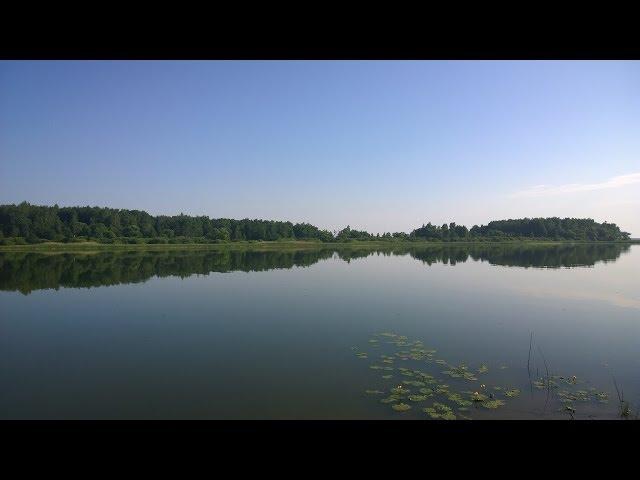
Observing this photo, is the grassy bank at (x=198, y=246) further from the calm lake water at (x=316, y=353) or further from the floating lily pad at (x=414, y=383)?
the floating lily pad at (x=414, y=383)

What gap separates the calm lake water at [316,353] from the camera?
224 inches

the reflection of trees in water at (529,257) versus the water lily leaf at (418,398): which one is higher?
the reflection of trees in water at (529,257)

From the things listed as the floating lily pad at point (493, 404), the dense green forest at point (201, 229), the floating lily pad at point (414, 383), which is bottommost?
the floating lily pad at point (414, 383)

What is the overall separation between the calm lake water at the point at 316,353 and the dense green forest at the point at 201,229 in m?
42.4

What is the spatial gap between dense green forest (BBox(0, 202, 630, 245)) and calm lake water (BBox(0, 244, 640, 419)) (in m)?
42.4

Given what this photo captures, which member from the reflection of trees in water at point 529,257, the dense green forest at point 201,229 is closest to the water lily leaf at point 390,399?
the reflection of trees in water at point 529,257

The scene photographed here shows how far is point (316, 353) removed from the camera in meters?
8.00

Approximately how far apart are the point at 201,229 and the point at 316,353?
223 ft

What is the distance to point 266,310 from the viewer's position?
40.2ft
